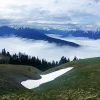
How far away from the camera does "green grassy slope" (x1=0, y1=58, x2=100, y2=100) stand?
160 ft

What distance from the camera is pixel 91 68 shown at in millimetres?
78438

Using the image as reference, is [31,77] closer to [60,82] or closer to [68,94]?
[60,82]

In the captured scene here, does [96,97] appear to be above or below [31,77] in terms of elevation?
above

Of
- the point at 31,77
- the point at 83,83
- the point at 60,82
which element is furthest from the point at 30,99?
the point at 31,77

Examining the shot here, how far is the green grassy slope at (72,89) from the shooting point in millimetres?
48866

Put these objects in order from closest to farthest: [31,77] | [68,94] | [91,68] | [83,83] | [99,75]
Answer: [68,94] → [83,83] → [99,75] → [91,68] → [31,77]

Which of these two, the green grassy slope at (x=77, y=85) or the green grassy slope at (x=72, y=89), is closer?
the green grassy slope at (x=72, y=89)

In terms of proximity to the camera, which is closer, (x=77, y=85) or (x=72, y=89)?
(x=72, y=89)

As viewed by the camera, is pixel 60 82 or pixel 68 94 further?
Result: pixel 60 82

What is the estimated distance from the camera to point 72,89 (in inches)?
2318

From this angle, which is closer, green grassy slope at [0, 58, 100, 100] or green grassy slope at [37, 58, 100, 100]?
green grassy slope at [0, 58, 100, 100]

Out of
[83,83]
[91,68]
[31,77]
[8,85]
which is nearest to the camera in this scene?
[8,85]

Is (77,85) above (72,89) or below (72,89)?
below

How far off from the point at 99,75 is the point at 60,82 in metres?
7.27
